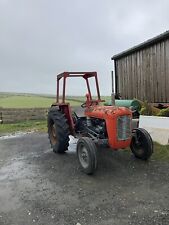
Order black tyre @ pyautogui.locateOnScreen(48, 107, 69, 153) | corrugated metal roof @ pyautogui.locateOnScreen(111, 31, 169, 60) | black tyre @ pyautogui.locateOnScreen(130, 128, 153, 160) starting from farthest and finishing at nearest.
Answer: corrugated metal roof @ pyautogui.locateOnScreen(111, 31, 169, 60) → black tyre @ pyautogui.locateOnScreen(48, 107, 69, 153) → black tyre @ pyautogui.locateOnScreen(130, 128, 153, 160)

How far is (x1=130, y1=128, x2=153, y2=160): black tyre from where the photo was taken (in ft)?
21.9

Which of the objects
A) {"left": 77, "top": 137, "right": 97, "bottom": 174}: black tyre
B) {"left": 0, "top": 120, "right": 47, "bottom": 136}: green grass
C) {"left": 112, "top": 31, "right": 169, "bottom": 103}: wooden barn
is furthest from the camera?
{"left": 0, "top": 120, "right": 47, "bottom": 136}: green grass

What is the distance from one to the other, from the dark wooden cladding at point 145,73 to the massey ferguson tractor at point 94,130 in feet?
10.9

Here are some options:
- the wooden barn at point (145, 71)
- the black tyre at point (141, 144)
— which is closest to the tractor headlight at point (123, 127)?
the black tyre at point (141, 144)

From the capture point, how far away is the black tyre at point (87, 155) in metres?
5.83

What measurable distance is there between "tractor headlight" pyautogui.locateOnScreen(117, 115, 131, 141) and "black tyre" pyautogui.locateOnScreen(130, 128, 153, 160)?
1.77ft

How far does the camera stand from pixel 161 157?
23.0 feet

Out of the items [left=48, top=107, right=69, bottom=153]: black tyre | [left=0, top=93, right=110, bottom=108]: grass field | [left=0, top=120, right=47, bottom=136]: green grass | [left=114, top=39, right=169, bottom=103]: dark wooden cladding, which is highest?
[left=114, top=39, right=169, bottom=103]: dark wooden cladding

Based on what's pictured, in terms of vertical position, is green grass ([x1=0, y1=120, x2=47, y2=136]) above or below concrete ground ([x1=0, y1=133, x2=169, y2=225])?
above

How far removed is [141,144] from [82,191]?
2346 millimetres

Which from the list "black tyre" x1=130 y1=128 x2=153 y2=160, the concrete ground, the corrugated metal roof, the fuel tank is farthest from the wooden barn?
the fuel tank

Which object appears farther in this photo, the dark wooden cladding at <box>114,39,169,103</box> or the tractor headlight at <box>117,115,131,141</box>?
the dark wooden cladding at <box>114,39,169,103</box>

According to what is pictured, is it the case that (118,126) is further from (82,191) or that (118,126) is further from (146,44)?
(146,44)

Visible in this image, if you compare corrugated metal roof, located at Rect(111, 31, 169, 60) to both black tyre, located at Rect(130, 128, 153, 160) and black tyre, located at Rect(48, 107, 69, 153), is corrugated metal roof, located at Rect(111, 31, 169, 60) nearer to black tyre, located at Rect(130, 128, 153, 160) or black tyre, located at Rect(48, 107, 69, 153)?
black tyre, located at Rect(130, 128, 153, 160)
